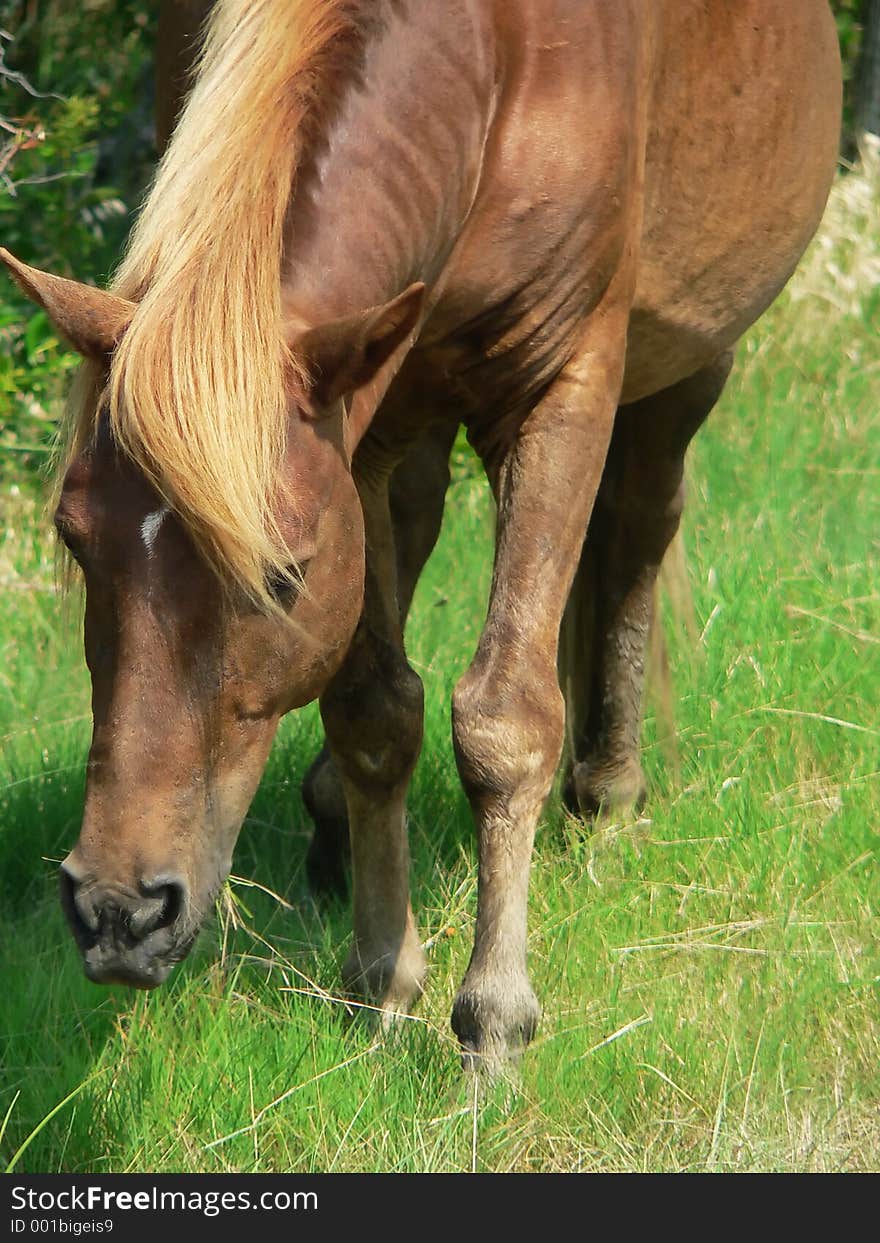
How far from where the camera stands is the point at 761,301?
421 centimetres

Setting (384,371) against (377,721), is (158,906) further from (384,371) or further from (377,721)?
(377,721)

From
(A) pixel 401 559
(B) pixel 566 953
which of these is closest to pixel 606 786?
(A) pixel 401 559

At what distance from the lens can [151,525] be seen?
7.97ft

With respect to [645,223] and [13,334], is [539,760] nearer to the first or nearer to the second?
[645,223]

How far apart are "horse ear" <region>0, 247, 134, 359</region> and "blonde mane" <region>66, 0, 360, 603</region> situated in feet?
0.18

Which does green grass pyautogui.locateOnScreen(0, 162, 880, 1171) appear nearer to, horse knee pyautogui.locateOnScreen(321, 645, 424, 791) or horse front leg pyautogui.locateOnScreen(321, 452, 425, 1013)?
horse front leg pyautogui.locateOnScreen(321, 452, 425, 1013)

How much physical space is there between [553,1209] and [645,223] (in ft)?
6.63

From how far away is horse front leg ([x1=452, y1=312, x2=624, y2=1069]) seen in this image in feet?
10.4

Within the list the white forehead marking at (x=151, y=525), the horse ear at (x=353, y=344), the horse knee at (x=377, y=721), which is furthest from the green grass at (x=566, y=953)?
the horse ear at (x=353, y=344)

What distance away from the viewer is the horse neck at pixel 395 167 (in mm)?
2699

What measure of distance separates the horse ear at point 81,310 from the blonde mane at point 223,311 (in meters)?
0.06

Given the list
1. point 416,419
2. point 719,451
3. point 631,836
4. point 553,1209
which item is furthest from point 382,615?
point 719,451

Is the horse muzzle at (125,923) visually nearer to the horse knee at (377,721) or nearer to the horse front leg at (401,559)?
the horse knee at (377,721)

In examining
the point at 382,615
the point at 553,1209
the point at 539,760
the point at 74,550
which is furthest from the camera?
the point at 382,615
